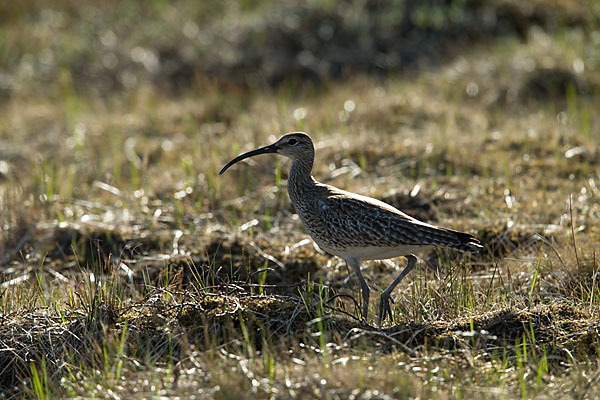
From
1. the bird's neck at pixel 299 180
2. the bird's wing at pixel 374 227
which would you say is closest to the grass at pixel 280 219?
the bird's wing at pixel 374 227

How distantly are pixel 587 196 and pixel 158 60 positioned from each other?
8.70m

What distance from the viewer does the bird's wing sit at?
514 cm

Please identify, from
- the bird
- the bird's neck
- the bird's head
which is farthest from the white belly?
the bird's head

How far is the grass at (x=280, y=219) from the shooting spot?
14.3 ft

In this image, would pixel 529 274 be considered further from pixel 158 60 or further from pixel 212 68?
pixel 158 60

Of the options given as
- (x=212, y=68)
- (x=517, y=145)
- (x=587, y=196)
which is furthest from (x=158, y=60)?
(x=587, y=196)

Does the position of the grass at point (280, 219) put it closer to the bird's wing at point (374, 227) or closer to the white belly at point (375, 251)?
the white belly at point (375, 251)

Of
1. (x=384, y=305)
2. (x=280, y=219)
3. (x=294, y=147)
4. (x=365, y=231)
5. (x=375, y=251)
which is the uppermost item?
(x=294, y=147)

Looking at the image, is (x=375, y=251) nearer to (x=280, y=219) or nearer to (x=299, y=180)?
(x=299, y=180)

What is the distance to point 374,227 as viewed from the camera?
531 cm

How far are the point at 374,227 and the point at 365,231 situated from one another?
7 cm

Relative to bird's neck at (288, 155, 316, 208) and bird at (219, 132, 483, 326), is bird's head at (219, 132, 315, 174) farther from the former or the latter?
bird at (219, 132, 483, 326)

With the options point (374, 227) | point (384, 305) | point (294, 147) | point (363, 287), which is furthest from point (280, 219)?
point (384, 305)

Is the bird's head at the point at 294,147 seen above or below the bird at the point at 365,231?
above
